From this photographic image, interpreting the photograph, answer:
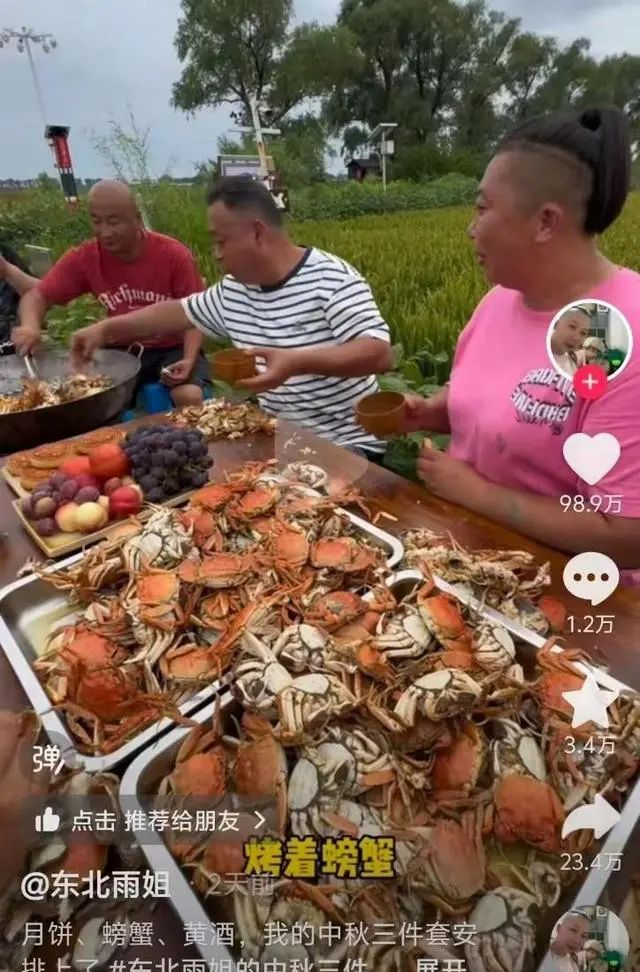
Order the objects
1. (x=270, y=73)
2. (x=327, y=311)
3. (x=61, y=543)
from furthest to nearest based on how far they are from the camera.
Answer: (x=327, y=311)
(x=61, y=543)
(x=270, y=73)

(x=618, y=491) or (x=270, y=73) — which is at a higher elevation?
(x=270, y=73)

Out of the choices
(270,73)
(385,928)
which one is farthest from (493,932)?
(270,73)

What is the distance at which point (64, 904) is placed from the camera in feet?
1.33

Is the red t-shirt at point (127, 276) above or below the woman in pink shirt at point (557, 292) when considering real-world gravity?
above

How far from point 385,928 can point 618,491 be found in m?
0.39

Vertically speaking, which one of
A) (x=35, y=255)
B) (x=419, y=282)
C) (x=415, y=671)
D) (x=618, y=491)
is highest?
(x=35, y=255)

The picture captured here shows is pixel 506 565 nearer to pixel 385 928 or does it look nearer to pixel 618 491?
pixel 618 491

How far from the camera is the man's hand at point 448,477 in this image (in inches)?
30.3

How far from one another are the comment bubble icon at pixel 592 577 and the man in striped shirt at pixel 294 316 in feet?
2.39

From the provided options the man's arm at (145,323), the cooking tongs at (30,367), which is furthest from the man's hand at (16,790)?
the man's arm at (145,323)

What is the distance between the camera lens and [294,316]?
1345 mm

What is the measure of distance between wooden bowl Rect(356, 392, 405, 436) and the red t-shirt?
133cm

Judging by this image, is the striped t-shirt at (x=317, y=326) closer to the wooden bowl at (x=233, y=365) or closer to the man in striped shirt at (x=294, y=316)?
the man in striped shirt at (x=294, y=316)

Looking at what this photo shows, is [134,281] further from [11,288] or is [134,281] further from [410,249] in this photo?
[410,249]
